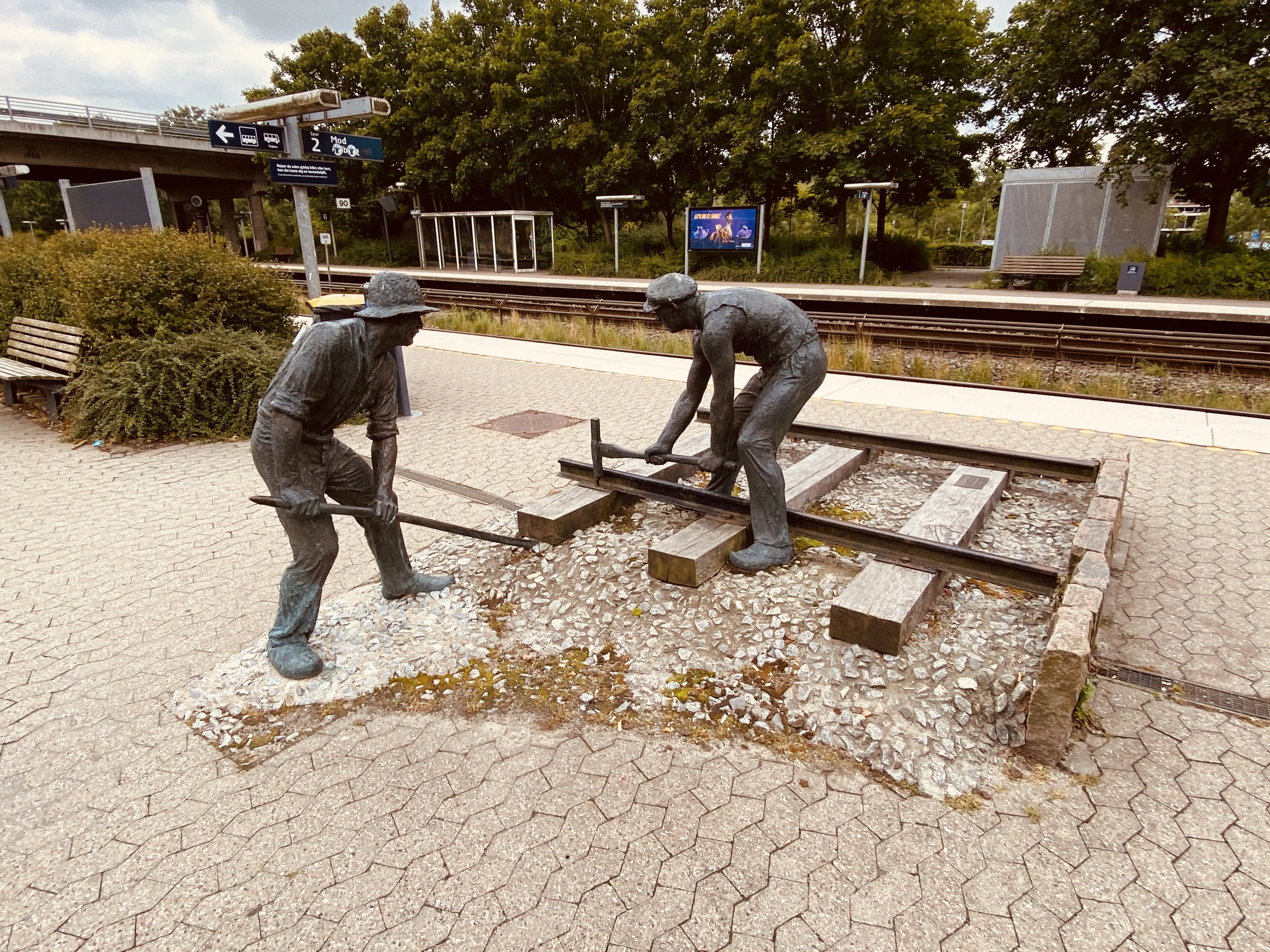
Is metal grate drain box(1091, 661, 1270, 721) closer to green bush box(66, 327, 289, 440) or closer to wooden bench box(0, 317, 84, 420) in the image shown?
green bush box(66, 327, 289, 440)

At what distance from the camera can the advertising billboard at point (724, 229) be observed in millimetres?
25172

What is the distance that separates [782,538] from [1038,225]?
23569 mm

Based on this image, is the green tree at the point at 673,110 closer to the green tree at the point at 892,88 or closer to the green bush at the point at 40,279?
the green tree at the point at 892,88

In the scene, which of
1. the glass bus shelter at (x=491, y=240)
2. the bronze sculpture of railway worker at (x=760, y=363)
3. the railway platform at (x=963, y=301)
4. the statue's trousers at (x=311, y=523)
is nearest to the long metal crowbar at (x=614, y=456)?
the bronze sculpture of railway worker at (x=760, y=363)

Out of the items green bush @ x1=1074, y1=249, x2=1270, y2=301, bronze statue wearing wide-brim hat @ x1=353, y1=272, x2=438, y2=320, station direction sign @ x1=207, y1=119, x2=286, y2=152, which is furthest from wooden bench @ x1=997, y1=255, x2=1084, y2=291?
bronze statue wearing wide-brim hat @ x1=353, y1=272, x2=438, y2=320

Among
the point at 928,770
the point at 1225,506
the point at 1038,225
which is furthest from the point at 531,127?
the point at 928,770

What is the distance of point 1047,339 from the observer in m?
12.1

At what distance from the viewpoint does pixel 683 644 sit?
3.82 m

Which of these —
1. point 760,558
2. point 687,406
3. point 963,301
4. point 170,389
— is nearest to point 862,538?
point 760,558

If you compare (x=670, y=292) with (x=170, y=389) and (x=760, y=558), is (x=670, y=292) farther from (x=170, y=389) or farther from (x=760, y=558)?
(x=170, y=389)

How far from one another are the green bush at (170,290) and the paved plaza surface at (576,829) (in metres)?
5.07

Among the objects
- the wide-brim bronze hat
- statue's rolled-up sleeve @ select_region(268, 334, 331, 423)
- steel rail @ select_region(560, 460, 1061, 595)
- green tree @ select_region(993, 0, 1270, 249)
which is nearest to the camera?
statue's rolled-up sleeve @ select_region(268, 334, 331, 423)

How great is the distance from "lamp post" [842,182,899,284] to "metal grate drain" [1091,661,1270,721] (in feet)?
64.9

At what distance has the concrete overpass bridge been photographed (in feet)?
102
